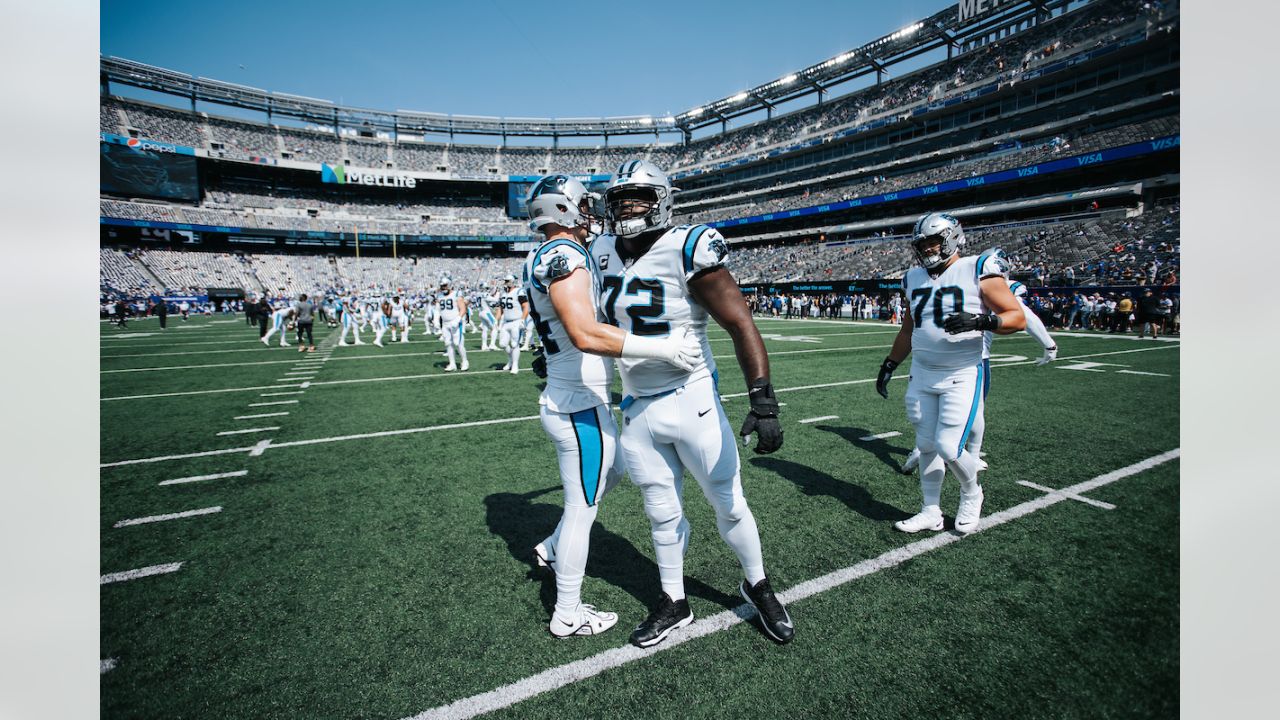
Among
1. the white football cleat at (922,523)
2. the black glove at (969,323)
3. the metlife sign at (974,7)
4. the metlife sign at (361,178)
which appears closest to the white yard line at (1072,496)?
the white football cleat at (922,523)

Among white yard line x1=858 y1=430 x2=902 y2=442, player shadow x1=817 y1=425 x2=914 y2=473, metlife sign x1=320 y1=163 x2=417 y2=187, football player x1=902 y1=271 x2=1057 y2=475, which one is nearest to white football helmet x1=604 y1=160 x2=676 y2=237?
football player x1=902 y1=271 x2=1057 y2=475

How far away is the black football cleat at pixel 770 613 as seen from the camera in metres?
2.59

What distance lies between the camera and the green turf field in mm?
→ 2318

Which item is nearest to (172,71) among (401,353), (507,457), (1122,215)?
(401,353)

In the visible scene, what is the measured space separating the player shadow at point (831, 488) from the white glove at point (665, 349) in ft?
8.49

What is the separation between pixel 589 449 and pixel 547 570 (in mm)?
1054

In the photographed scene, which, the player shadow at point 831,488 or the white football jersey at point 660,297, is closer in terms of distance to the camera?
the white football jersey at point 660,297

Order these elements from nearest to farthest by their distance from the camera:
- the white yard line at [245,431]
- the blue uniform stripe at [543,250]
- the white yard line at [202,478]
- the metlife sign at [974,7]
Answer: the blue uniform stripe at [543,250] → the white yard line at [202,478] → the white yard line at [245,431] → the metlife sign at [974,7]

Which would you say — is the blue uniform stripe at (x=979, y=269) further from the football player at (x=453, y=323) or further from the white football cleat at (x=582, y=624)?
the football player at (x=453, y=323)

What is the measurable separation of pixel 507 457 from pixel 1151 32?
1714 inches

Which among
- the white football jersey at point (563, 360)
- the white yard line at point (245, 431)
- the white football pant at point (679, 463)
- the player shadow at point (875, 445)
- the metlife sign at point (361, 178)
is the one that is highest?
the metlife sign at point (361, 178)

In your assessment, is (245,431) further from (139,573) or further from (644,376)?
(644,376)

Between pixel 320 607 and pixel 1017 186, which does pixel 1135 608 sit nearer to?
pixel 320 607

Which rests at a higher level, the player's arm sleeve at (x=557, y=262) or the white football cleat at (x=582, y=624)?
the player's arm sleeve at (x=557, y=262)
